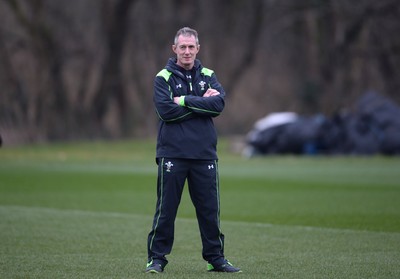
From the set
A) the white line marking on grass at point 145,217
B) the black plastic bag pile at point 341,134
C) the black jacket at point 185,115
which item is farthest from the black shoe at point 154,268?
the black plastic bag pile at point 341,134

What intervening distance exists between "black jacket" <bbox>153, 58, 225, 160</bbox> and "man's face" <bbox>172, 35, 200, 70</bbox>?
135 millimetres

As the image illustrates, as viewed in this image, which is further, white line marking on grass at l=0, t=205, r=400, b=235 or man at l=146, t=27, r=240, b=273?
white line marking on grass at l=0, t=205, r=400, b=235

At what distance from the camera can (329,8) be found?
4756 centimetres

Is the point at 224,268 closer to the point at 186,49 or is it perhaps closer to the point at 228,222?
the point at 186,49

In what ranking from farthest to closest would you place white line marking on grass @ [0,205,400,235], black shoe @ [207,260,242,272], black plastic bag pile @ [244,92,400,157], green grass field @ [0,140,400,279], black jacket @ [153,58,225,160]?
black plastic bag pile @ [244,92,400,157] < white line marking on grass @ [0,205,400,235] < green grass field @ [0,140,400,279] < black shoe @ [207,260,242,272] < black jacket @ [153,58,225,160]

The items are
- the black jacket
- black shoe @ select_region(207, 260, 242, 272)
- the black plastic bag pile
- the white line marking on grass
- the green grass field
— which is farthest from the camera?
the black plastic bag pile

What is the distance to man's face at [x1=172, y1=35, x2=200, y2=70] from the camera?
897 centimetres

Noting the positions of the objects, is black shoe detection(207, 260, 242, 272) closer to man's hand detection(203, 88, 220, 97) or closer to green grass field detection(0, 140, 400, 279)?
green grass field detection(0, 140, 400, 279)

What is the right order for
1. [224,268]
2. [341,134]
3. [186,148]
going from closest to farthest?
[186,148]
[224,268]
[341,134]

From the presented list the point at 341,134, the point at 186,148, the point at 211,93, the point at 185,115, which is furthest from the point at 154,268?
the point at 341,134

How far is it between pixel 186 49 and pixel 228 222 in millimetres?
5457

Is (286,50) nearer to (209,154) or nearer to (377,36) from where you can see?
(377,36)

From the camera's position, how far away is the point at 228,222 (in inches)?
554

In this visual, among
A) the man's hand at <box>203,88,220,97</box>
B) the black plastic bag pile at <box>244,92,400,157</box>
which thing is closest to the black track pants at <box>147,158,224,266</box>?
the man's hand at <box>203,88,220,97</box>
